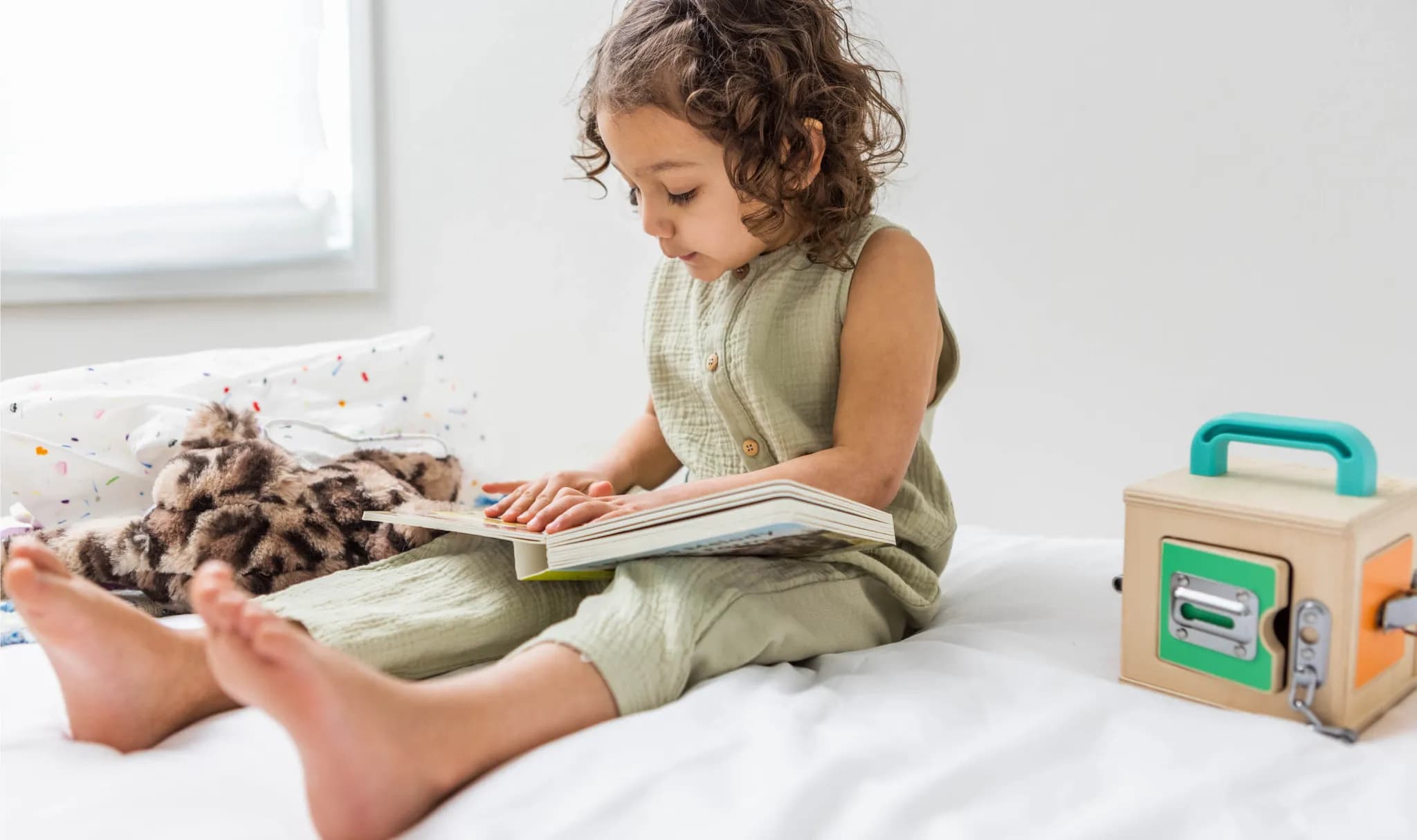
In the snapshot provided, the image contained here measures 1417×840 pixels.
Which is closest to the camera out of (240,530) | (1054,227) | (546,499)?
(546,499)

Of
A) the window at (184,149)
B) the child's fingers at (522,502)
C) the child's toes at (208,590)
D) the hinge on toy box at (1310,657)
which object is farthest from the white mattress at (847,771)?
the window at (184,149)

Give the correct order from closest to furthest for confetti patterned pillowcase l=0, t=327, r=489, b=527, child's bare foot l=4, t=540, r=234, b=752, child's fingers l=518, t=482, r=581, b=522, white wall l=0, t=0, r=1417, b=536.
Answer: child's bare foot l=4, t=540, r=234, b=752 < child's fingers l=518, t=482, r=581, b=522 < confetti patterned pillowcase l=0, t=327, r=489, b=527 < white wall l=0, t=0, r=1417, b=536

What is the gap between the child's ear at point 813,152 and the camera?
93 centimetres

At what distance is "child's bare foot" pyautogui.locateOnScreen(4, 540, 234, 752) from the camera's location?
61cm

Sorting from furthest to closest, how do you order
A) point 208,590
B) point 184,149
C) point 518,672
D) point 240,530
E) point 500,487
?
point 184,149
point 500,487
point 240,530
point 518,672
point 208,590

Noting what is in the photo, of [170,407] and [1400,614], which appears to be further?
[170,407]

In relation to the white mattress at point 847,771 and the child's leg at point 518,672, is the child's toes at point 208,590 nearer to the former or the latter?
the child's leg at point 518,672

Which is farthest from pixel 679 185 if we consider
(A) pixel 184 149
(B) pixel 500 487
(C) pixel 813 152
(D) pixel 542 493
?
(A) pixel 184 149

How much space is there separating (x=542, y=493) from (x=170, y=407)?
0.56 meters

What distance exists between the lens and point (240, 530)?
97 cm

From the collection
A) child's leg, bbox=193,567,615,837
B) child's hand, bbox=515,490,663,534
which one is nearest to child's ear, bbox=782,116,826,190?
child's hand, bbox=515,490,663,534

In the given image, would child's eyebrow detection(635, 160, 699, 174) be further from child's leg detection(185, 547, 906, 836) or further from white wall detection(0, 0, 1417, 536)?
white wall detection(0, 0, 1417, 536)

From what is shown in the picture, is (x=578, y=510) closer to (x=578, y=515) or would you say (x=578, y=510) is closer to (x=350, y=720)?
(x=578, y=515)

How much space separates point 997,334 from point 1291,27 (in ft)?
1.61
